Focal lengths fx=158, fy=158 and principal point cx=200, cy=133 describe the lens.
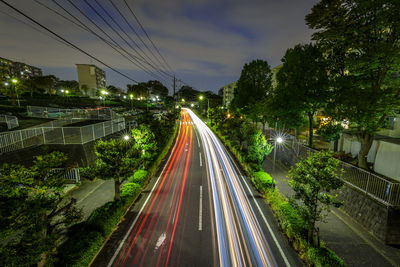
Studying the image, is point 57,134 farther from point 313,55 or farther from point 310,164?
point 313,55

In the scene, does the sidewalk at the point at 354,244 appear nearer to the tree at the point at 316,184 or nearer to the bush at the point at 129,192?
the tree at the point at 316,184

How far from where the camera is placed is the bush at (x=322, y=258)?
662cm

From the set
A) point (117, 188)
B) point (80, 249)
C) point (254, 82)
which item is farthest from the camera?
point (254, 82)

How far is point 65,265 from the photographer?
643cm

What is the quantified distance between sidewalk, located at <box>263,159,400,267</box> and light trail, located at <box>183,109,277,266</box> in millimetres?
3896

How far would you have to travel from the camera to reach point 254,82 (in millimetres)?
32094

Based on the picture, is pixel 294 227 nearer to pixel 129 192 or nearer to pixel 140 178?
pixel 129 192

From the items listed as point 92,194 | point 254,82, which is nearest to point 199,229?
point 92,194

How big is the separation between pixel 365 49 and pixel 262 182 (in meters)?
11.9

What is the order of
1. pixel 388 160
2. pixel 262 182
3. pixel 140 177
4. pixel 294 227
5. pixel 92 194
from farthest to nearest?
pixel 140 177 < pixel 262 182 < pixel 92 194 < pixel 388 160 < pixel 294 227

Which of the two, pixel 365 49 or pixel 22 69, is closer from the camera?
pixel 365 49

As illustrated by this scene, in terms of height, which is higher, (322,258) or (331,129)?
(331,129)

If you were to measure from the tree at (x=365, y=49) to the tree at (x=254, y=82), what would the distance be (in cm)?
1869

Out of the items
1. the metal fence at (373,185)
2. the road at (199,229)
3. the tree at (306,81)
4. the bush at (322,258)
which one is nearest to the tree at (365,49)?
the metal fence at (373,185)
